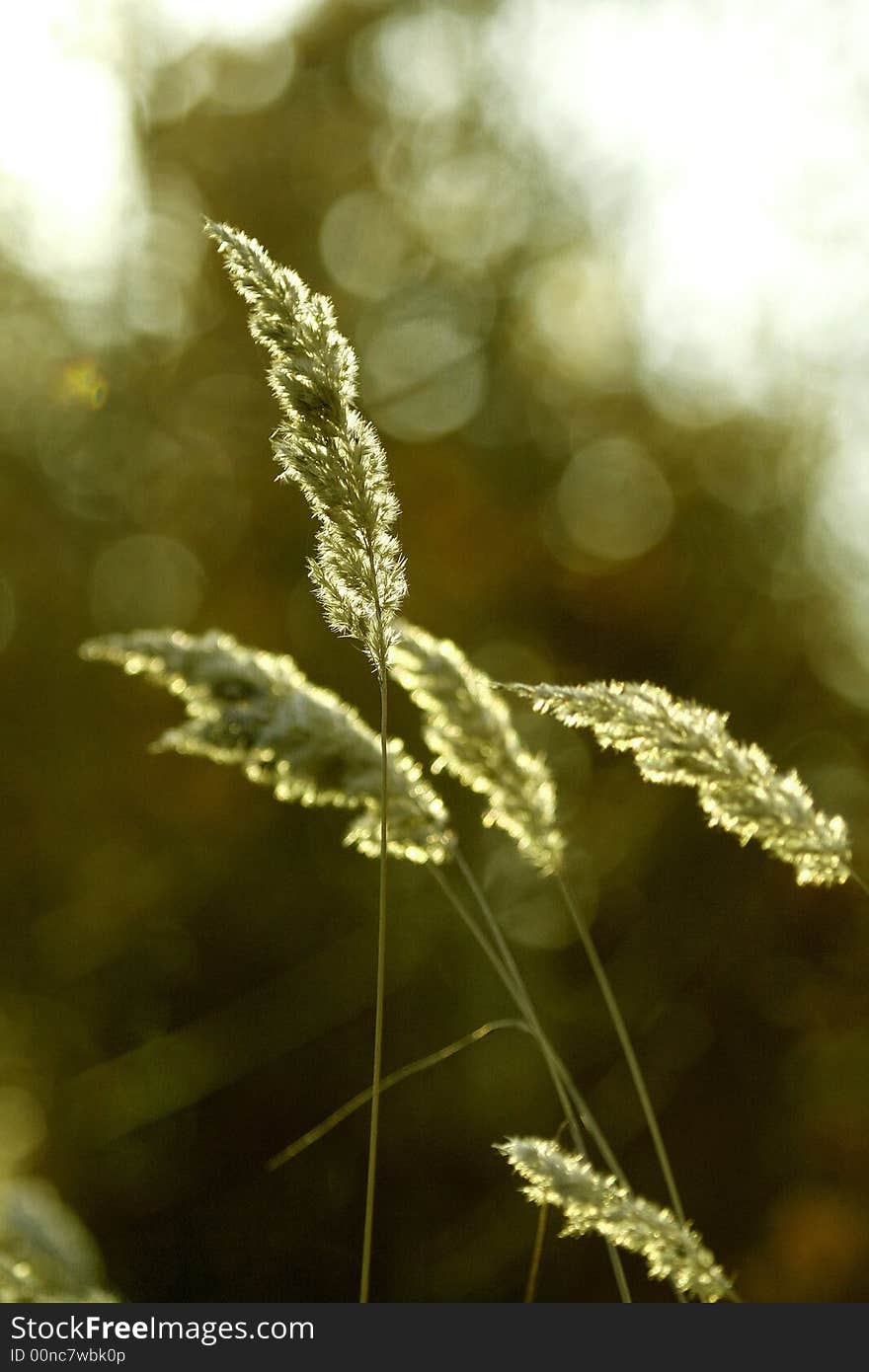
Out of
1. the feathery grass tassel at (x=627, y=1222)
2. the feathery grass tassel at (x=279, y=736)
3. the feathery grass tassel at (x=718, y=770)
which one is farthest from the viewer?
the feathery grass tassel at (x=279, y=736)

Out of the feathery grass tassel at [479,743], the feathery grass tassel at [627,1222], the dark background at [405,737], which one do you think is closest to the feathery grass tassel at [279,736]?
the feathery grass tassel at [479,743]

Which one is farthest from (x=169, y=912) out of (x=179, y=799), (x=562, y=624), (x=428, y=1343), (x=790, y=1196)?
(x=428, y=1343)

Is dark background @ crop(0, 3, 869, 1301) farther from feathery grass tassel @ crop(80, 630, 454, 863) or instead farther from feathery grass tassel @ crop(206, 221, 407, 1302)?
feathery grass tassel @ crop(206, 221, 407, 1302)

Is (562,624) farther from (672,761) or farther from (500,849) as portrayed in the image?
(672,761)

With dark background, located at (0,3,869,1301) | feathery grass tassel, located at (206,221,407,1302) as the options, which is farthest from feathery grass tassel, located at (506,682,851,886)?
dark background, located at (0,3,869,1301)

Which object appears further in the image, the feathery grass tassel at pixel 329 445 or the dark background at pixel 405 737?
the dark background at pixel 405 737

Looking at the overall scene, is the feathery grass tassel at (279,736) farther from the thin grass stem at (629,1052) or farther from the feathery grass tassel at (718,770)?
the feathery grass tassel at (718,770)

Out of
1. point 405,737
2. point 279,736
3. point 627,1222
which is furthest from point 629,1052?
point 405,737

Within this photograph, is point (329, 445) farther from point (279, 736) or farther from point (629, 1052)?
point (629, 1052)
